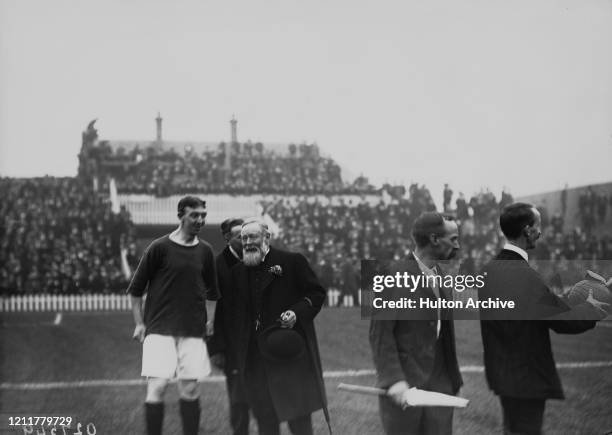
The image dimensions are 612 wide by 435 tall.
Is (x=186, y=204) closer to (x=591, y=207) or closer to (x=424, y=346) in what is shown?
(x=424, y=346)

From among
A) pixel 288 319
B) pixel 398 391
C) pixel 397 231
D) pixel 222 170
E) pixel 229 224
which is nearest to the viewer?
pixel 398 391

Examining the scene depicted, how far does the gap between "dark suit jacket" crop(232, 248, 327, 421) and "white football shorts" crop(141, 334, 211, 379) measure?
0.24 metres

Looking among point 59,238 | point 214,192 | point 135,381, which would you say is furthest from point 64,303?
point 214,192

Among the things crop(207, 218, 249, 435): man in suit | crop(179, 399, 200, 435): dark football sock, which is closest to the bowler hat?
crop(207, 218, 249, 435): man in suit

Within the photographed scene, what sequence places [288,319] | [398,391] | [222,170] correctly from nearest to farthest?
[398,391] < [288,319] < [222,170]

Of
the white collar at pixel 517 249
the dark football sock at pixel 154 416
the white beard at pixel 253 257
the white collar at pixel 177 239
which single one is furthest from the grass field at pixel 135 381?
the white collar at pixel 517 249

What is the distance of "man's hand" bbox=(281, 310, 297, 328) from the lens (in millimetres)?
4125

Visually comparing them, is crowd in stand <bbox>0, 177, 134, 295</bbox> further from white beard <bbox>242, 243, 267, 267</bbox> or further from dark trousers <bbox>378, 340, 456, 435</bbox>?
dark trousers <bbox>378, 340, 456, 435</bbox>

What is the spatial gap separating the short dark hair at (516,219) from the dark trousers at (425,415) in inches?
22.3

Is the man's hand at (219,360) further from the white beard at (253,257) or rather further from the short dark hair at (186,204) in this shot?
the short dark hair at (186,204)

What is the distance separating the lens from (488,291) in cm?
387

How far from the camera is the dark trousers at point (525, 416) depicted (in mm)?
3498

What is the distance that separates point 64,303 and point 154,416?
3.06m

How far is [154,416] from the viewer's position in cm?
440
